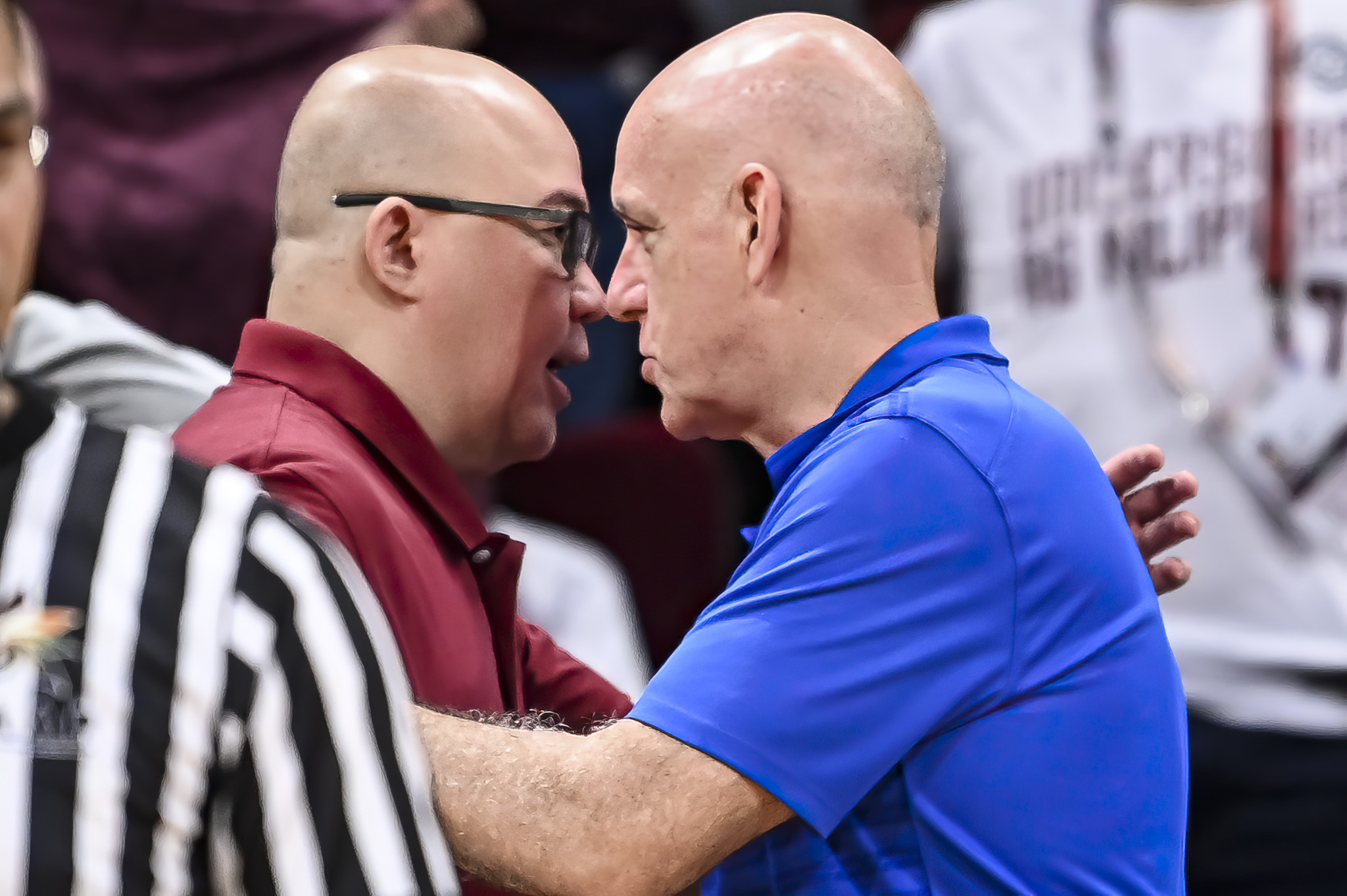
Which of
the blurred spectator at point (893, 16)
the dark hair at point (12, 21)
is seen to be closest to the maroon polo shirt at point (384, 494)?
the dark hair at point (12, 21)

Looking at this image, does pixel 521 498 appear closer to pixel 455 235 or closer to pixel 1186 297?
pixel 1186 297

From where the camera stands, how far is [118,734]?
0.84 m

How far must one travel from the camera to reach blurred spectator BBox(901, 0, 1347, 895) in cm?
351

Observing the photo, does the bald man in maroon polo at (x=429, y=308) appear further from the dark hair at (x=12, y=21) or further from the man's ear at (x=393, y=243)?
the dark hair at (x=12, y=21)

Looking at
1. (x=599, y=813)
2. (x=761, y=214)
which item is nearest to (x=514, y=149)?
(x=761, y=214)

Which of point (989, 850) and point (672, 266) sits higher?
point (672, 266)

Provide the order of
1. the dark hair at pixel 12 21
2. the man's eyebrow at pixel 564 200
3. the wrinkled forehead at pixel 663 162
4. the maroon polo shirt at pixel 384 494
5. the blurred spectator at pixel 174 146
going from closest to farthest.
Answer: the dark hair at pixel 12 21
the maroon polo shirt at pixel 384 494
the wrinkled forehead at pixel 663 162
the man's eyebrow at pixel 564 200
the blurred spectator at pixel 174 146

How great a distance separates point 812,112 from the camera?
140 centimetres

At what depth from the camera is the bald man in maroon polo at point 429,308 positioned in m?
1.45

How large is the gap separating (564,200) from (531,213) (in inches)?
1.7

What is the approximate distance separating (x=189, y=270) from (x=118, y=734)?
2.43m

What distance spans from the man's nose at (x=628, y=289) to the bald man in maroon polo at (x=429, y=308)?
8cm

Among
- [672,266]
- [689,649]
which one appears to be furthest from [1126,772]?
[672,266]

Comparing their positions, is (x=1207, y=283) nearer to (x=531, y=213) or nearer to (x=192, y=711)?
(x=531, y=213)
